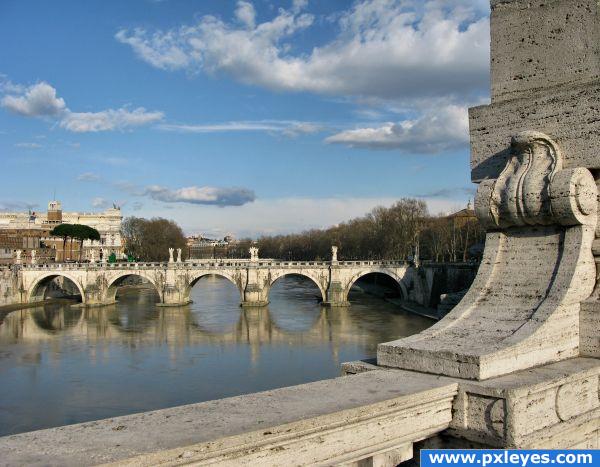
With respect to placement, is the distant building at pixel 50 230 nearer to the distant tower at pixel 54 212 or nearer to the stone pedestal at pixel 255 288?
the distant tower at pixel 54 212

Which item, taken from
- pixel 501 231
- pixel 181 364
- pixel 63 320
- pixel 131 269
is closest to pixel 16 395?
pixel 181 364

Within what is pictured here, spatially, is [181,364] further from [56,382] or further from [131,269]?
[131,269]

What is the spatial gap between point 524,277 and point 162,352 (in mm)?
24158

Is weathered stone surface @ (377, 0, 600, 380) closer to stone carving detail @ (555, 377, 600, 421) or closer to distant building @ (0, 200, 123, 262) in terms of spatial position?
stone carving detail @ (555, 377, 600, 421)

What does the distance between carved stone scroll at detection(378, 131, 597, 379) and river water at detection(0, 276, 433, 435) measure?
13.4 m

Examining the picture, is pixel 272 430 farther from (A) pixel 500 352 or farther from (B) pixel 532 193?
(B) pixel 532 193

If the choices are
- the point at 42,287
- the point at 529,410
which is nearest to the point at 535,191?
the point at 529,410

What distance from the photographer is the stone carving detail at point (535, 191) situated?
191 inches

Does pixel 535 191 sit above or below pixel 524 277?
above

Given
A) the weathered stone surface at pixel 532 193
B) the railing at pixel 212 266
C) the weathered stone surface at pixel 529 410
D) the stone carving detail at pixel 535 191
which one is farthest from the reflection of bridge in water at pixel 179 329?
the weathered stone surface at pixel 529 410

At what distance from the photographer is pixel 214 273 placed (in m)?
47.8

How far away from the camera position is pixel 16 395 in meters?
19.4

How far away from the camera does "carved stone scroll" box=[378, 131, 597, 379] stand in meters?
4.28

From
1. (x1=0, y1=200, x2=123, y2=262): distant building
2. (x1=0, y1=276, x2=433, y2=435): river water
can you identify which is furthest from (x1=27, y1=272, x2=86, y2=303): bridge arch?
(x1=0, y1=200, x2=123, y2=262): distant building
